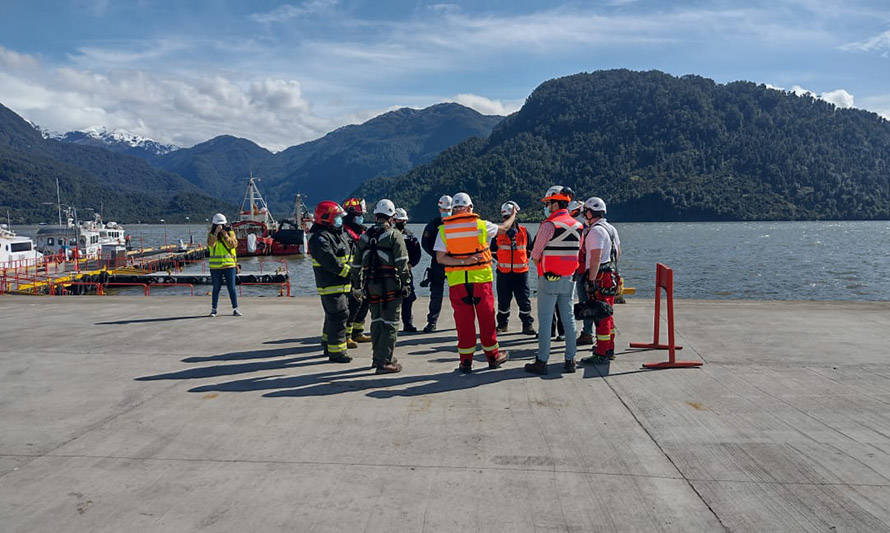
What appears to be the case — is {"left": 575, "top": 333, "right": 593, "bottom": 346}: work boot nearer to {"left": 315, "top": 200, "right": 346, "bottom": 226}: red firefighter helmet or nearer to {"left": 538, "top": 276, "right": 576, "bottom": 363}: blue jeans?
{"left": 538, "top": 276, "right": 576, "bottom": 363}: blue jeans

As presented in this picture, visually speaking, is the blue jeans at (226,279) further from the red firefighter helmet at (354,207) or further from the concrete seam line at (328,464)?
the concrete seam line at (328,464)

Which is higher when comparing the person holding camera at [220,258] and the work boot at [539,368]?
the person holding camera at [220,258]

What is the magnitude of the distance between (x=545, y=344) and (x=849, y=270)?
5572 cm

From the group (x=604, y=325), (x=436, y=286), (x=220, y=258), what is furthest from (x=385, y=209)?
(x=220, y=258)

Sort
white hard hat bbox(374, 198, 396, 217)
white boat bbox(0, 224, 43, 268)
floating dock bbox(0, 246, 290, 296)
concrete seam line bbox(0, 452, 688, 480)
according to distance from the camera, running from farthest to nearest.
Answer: white boat bbox(0, 224, 43, 268), floating dock bbox(0, 246, 290, 296), white hard hat bbox(374, 198, 396, 217), concrete seam line bbox(0, 452, 688, 480)

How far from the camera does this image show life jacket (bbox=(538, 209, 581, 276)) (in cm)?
669

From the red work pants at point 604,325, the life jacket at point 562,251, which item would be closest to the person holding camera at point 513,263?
the red work pants at point 604,325

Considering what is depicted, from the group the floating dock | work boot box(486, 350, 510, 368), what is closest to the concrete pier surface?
work boot box(486, 350, 510, 368)

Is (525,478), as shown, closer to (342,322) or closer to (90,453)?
(90,453)

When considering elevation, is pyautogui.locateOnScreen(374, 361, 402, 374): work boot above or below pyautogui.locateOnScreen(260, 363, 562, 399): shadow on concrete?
above

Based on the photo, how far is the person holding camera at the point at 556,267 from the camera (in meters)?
6.70

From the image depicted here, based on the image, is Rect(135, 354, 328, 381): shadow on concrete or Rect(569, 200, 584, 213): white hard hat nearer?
Rect(135, 354, 328, 381): shadow on concrete

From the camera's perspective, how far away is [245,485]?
3.97 m

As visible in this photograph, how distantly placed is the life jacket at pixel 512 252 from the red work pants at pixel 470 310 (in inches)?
85.0
